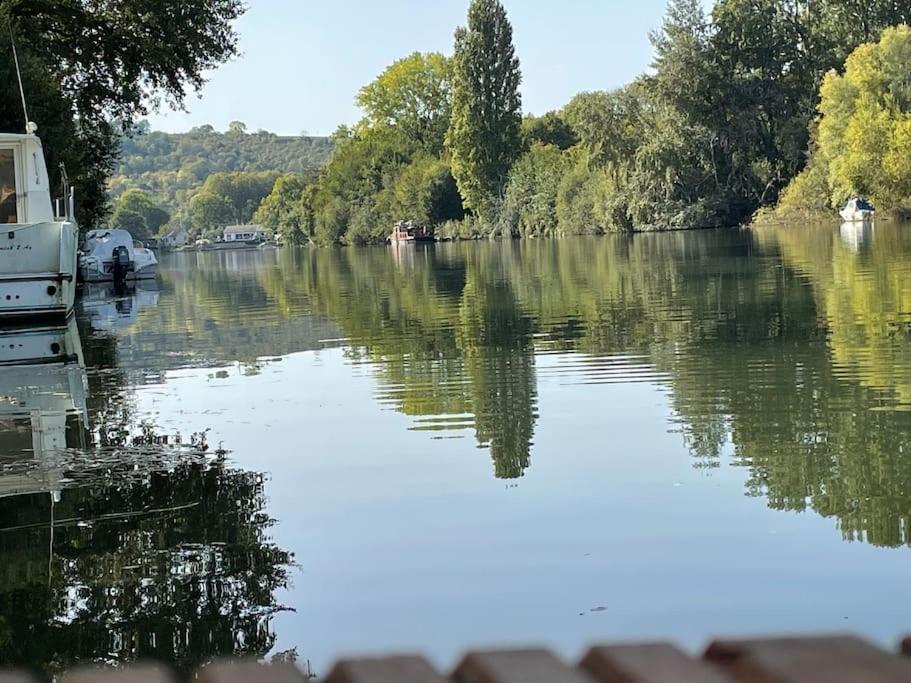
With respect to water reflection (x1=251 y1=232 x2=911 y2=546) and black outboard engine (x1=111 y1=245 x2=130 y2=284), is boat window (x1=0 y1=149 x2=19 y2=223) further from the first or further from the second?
black outboard engine (x1=111 y1=245 x2=130 y2=284)

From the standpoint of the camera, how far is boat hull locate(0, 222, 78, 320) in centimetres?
2198

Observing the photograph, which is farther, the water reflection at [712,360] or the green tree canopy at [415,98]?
the green tree canopy at [415,98]

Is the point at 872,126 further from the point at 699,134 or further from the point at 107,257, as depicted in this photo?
the point at 107,257

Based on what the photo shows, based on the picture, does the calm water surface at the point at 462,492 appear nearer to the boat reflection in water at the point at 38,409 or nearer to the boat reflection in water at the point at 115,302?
the boat reflection in water at the point at 38,409

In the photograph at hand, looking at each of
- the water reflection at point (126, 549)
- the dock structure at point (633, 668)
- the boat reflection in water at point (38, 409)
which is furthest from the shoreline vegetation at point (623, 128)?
the dock structure at point (633, 668)

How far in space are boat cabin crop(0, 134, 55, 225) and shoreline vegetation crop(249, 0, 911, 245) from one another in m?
51.9

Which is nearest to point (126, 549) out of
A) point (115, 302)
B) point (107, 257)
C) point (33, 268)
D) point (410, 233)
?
point (33, 268)

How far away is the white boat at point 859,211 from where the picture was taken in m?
71.2

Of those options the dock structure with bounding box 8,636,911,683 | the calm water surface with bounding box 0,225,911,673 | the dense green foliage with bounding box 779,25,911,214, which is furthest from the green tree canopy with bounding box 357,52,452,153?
the dock structure with bounding box 8,636,911,683

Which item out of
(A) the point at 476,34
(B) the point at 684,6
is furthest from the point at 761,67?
(A) the point at 476,34

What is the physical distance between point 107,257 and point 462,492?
38.0 metres

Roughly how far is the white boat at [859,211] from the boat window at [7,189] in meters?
55.0

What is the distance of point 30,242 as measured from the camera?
22.0 meters

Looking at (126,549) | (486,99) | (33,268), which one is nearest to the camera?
(126,549)
